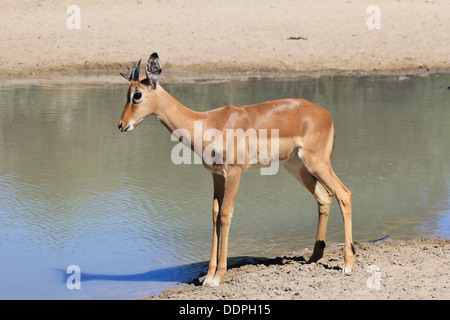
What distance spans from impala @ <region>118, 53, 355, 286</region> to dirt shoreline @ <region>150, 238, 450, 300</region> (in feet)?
0.80

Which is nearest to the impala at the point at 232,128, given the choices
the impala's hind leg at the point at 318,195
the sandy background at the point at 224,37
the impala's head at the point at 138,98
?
the impala's head at the point at 138,98

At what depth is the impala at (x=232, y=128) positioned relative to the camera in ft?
21.9

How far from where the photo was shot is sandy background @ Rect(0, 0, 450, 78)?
2550cm

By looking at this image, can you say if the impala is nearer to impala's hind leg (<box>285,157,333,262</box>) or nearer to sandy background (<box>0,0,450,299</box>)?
impala's hind leg (<box>285,157,333,262</box>)

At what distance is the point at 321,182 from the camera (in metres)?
6.96

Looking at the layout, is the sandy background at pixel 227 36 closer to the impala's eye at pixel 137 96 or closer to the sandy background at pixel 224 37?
the sandy background at pixel 224 37

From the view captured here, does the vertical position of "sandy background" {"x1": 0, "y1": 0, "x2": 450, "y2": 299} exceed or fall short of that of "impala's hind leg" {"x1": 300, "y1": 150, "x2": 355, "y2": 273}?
it exceeds it

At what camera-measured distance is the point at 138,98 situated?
6664 millimetres

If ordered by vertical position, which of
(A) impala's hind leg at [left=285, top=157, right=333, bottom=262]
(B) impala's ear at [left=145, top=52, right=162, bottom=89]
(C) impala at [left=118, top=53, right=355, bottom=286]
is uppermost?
(B) impala's ear at [left=145, top=52, right=162, bottom=89]

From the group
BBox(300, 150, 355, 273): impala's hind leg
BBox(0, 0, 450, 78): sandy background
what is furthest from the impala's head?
BBox(0, 0, 450, 78): sandy background

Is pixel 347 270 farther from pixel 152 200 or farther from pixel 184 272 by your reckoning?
pixel 152 200

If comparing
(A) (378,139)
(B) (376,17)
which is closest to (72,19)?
(B) (376,17)

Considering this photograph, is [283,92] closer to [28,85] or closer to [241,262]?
[28,85]
